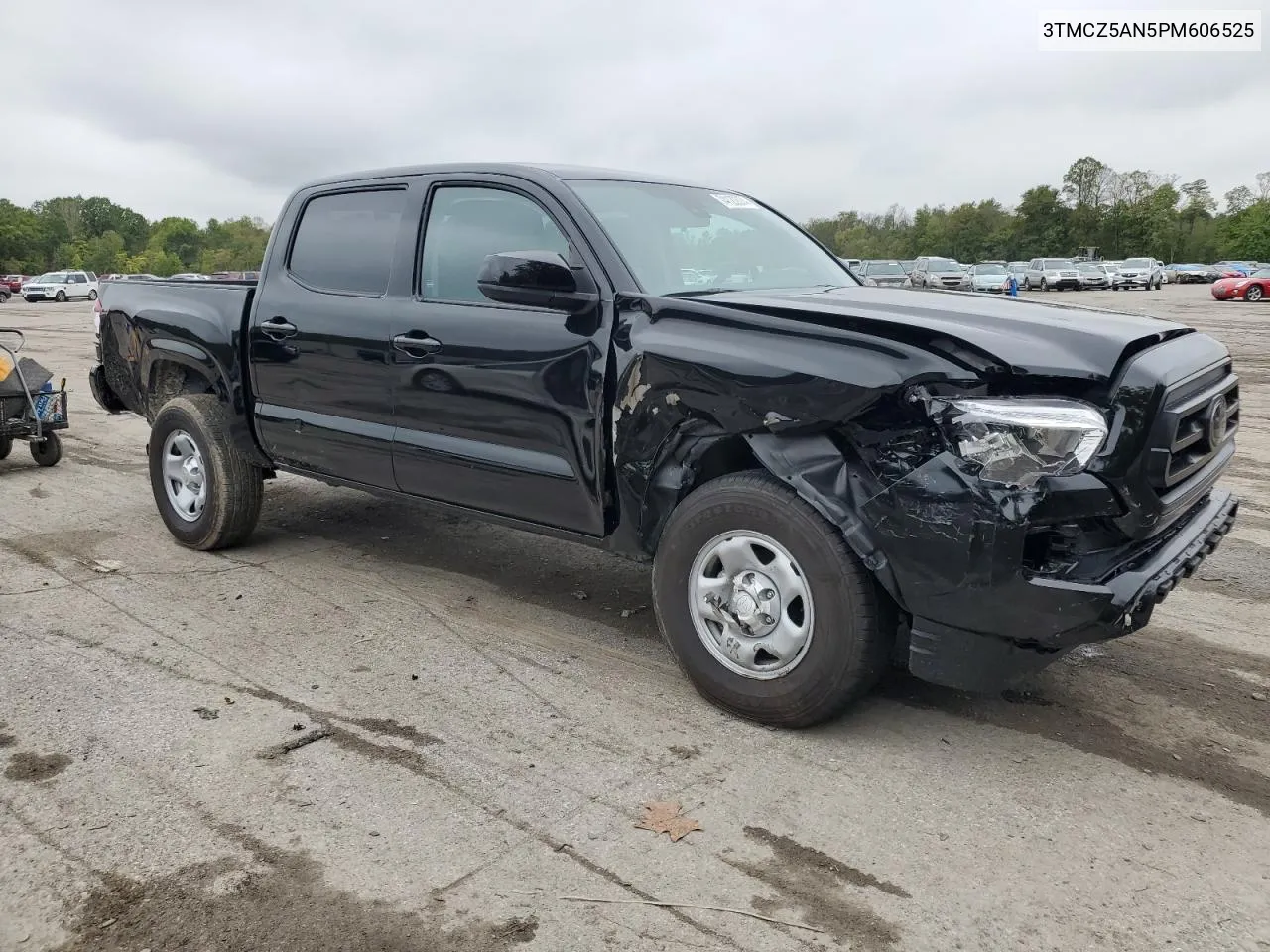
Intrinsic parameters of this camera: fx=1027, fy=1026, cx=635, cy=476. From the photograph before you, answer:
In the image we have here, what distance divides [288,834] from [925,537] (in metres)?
2.04

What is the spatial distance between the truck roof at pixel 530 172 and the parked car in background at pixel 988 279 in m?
38.1

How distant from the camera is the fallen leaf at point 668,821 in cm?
293

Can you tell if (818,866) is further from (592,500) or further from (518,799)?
(592,500)

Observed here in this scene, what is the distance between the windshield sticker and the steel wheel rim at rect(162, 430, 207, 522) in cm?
311

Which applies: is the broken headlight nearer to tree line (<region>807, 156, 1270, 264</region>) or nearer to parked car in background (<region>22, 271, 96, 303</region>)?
parked car in background (<region>22, 271, 96, 303</region>)

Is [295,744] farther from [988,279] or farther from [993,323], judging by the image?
[988,279]

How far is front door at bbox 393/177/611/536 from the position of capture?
3961 millimetres

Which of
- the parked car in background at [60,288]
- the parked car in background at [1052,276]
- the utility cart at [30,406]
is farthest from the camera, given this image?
the parked car in background at [1052,276]

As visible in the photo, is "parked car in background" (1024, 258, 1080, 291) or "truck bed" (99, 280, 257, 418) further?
"parked car in background" (1024, 258, 1080, 291)

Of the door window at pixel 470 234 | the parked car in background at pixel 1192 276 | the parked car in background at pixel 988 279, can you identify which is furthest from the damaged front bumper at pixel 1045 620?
the parked car in background at pixel 1192 276

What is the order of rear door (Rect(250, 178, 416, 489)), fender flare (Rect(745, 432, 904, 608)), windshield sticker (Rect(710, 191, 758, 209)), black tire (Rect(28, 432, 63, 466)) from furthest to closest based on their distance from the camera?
black tire (Rect(28, 432, 63, 466)) < windshield sticker (Rect(710, 191, 758, 209)) < rear door (Rect(250, 178, 416, 489)) < fender flare (Rect(745, 432, 904, 608))

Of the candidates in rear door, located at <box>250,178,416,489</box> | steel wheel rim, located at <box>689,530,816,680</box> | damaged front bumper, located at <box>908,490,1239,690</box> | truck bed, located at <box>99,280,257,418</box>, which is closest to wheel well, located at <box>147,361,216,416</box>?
truck bed, located at <box>99,280,257,418</box>

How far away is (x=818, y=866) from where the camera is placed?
2777 mm

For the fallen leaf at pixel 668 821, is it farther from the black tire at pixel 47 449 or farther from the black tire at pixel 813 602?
the black tire at pixel 47 449
